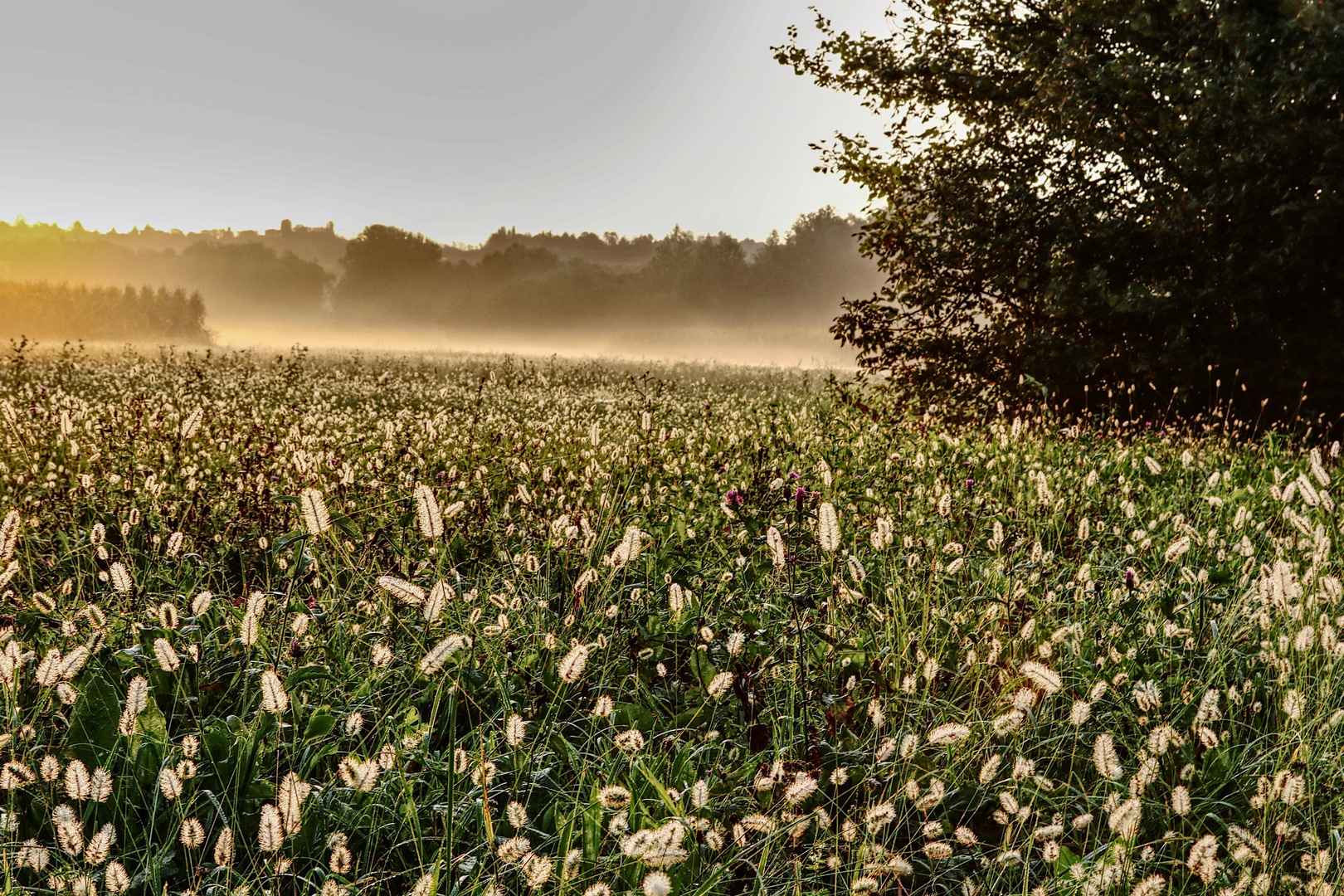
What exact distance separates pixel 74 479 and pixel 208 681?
2.72 meters

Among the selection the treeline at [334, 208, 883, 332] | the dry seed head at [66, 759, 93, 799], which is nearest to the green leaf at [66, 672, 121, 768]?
the dry seed head at [66, 759, 93, 799]

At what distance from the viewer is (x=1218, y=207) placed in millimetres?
8312

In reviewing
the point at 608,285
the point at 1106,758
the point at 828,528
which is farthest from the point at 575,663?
the point at 608,285

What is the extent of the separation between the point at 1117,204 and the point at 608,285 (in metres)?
87.7

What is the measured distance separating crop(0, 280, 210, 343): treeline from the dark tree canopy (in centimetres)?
5411

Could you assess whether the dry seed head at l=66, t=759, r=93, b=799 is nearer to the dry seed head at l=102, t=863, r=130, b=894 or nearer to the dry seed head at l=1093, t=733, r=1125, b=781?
the dry seed head at l=102, t=863, r=130, b=894

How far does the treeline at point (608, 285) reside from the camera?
282 feet

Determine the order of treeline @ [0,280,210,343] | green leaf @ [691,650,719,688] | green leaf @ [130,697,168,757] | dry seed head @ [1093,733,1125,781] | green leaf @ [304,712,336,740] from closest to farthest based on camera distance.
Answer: dry seed head @ [1093,733,1125,781]
green leaf @ [130,697,168,757]
green leaf @ [304,712,336,740]
green leaf @ [691,650,719,688]
treeline @ [0,280,210,343]

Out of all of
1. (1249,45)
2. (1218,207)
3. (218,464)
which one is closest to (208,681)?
(218,464)

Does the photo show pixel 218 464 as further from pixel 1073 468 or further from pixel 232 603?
pixel 1073 468

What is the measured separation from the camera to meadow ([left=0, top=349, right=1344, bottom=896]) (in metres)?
1.74

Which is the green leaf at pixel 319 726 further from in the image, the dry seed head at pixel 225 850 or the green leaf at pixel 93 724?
the dry seed head at pixel 225 850

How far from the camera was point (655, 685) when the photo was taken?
2902 mm

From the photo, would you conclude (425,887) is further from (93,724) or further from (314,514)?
(93,724)
